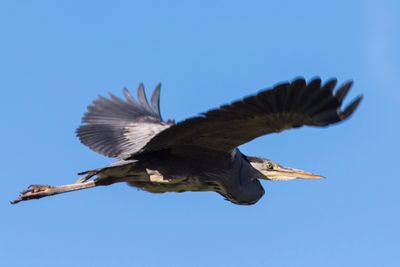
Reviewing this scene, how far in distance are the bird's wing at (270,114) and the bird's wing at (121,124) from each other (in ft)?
3.29

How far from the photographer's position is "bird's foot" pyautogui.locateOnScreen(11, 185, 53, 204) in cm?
986

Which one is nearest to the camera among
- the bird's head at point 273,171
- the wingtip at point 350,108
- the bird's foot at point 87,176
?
the wingtip at point 350,108

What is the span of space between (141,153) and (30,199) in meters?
1.59

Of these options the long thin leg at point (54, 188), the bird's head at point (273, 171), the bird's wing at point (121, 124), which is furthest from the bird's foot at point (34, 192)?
the bird's head at point (273, 171)

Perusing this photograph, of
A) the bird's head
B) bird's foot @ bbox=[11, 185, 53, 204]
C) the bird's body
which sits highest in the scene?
bird's foot @ bbox=[11, 185, 53, 204]

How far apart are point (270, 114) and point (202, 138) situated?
3.59 feet

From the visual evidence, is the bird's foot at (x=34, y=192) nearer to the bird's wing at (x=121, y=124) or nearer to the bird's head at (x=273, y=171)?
the bird's wing at (x=121, y=124)

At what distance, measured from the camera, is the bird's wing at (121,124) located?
9672 mm

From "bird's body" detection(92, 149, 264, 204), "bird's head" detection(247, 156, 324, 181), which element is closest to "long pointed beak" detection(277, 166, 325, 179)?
"bird's head" detection(247, 156, 324, 181)

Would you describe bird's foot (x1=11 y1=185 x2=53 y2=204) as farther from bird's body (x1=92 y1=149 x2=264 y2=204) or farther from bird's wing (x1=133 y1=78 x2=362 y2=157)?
bird's wing (x1=133 y1=78 x2=362 y2=157)

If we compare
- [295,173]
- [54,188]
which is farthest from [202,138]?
[54,188]

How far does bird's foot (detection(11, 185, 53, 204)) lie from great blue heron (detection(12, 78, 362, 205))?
10 millimetres

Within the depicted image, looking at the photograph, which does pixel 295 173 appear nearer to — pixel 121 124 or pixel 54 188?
Answer: pixel 121 124

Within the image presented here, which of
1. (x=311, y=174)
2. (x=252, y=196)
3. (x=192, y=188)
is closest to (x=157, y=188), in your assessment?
(x=192, y=188)
